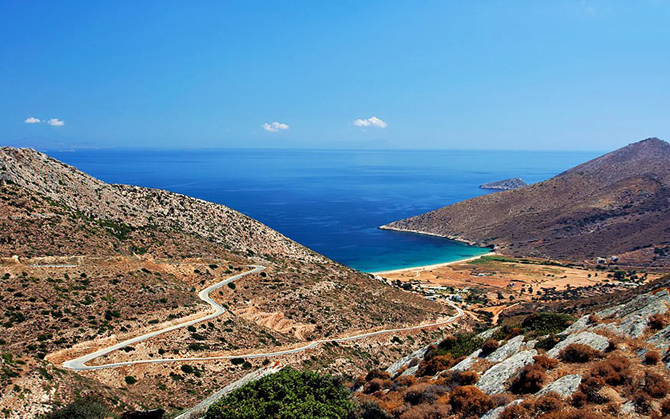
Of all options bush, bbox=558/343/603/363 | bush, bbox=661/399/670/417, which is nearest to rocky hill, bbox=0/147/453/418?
bush, bbox=558/343/603/363

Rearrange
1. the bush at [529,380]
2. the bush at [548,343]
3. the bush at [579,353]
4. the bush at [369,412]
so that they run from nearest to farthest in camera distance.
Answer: the bush at [529,380] → the bush at [579,353] → the bush at [369,412] → the bush at [548,343]

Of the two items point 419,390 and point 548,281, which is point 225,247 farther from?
point 548,281

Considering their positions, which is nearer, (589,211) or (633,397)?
(633,397)

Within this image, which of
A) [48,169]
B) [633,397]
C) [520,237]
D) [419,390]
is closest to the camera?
[633,397]

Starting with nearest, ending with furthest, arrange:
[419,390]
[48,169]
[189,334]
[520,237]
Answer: [419,390], [189,334], [48,169], [520,237]

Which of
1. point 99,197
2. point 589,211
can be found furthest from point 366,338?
point 589,211

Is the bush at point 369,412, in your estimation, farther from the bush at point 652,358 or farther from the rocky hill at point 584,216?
the rocky hill at point 584,216

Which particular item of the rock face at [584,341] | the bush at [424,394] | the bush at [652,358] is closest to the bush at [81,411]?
the bush at [424,394]
